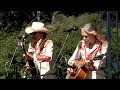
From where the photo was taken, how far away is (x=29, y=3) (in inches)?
106

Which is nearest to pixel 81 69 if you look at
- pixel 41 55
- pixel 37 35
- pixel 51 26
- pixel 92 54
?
pixel 92 54

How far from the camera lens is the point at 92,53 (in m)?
4.83

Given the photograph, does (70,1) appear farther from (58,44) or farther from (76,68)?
(58,44)

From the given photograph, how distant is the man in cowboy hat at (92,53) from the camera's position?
4734mm

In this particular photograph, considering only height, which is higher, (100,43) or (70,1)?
(70,1)

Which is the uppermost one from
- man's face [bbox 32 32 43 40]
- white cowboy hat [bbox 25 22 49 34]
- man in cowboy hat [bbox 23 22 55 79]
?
white cowboy hat [bbox 25 22 49 34]

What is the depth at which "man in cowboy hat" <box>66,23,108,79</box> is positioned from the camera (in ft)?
15.5

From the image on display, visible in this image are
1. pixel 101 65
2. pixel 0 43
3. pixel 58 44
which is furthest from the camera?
pixel 58 44

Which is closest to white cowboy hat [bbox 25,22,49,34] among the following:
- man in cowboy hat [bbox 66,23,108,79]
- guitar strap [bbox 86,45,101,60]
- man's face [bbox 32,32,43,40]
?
man's face [bbox 32,32,43,40]

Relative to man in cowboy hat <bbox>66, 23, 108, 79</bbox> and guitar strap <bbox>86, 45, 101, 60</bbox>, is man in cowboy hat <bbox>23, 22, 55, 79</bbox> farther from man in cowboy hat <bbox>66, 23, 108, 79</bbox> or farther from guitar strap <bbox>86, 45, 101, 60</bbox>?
guitar strap <bbox>86, 45, 101, 60</bbox>

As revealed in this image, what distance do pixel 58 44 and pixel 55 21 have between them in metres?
7.20

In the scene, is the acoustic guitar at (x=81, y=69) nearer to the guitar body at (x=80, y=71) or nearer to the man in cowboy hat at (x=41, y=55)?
the guitar body at (x=80, y=71)
